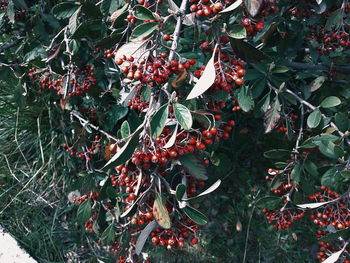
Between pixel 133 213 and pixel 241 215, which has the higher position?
pixel 133 213

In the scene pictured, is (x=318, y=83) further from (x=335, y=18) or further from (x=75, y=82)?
(x=75, y=82)

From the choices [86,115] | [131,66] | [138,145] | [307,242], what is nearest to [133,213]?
[138,145]

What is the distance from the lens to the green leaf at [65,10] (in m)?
1.55

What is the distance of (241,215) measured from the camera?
2379 millimetres

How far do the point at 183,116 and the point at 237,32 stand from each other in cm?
28

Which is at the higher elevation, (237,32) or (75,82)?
(237,32)

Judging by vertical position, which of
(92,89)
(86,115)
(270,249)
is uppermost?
(92,89)

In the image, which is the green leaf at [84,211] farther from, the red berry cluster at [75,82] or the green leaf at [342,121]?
the green leaf at [342,121]

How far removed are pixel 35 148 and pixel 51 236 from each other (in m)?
0.61

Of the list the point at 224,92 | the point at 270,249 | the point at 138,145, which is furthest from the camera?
the point at 270,249

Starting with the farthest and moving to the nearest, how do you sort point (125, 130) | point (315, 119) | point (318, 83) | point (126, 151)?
point (318, 83), point (315, 119), point (125, 130), point (126, 151)

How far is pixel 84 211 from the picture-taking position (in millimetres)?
1693

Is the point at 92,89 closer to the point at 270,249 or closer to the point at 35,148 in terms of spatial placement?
the point at 35,148

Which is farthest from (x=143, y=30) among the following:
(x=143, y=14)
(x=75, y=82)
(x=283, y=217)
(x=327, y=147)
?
(x=283, y=217)
